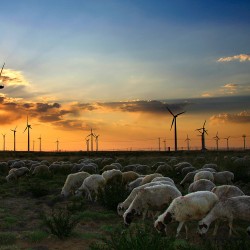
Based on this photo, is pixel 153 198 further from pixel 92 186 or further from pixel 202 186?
pixel 92 186

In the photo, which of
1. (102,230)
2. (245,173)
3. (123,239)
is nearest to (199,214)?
(102,230)

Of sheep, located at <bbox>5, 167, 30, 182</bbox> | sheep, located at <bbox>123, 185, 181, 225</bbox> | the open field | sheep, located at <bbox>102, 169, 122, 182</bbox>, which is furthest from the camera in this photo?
sheep, located at <bbox>5, 167, 30, 182</bbox>

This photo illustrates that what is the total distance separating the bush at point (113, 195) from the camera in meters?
16.9

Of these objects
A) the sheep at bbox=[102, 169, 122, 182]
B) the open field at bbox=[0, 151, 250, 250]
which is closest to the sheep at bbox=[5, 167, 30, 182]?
the open field at bbox=[0, 151, 250, 250]

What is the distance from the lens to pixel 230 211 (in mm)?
11898

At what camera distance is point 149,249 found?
7754 millimetres

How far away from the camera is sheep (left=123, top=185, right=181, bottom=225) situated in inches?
538

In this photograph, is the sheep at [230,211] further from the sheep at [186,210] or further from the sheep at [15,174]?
the sheep at [15,174]

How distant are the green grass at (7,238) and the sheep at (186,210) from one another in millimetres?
4196

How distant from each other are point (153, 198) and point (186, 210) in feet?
6.45

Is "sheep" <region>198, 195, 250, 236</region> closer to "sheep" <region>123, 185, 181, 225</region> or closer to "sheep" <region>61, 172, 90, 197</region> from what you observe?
"sheep" <region>123, 185, 181, 225</region>

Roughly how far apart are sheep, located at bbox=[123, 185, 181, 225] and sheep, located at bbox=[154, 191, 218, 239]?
1.53 metres

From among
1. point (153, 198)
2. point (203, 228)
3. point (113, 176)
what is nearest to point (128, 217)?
point (153, 198)

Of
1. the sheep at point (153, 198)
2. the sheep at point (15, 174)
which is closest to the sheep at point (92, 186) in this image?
the sheep at point (153, 198)
